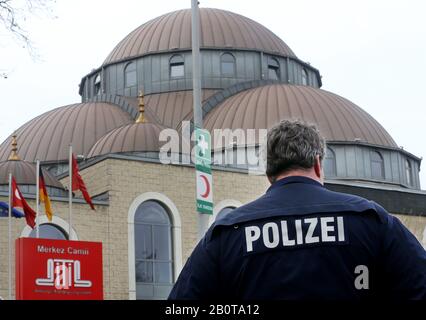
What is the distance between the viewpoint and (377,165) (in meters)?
46.4

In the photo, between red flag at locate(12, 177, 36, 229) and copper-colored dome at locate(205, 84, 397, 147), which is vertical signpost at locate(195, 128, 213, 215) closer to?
red flag at locate(12, 177, 36, 229)

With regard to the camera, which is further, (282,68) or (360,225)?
(282,68)

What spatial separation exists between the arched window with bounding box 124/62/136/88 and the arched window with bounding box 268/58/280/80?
7140 millimetres

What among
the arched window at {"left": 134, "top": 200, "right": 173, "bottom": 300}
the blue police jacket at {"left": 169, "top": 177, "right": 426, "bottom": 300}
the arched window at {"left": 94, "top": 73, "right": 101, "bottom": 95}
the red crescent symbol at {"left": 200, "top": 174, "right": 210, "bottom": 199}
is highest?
the arched window at {"left": 94, "top": 73, "right": 101, "bottom": 95}

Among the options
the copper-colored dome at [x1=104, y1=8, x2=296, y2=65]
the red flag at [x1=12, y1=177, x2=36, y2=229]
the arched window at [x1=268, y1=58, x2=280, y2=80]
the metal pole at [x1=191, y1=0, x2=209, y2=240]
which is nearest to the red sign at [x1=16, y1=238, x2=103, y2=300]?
the red flag at [x1=12, y1=177, x2=36, y2=229]

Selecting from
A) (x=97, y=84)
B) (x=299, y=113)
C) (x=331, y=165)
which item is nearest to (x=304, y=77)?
(x=97, y=84)

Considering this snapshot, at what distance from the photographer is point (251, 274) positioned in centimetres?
417

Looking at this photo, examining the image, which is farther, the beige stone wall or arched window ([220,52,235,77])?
arched window ([220,52,235,77])

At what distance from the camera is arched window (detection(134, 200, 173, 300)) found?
115 feet

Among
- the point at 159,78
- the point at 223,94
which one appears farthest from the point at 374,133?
the point at 159,78

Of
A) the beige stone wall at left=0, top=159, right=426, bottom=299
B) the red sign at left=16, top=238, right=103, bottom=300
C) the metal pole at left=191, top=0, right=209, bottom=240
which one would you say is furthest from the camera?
the beige stone wall at left=0, top=159, right=426, bottom=299

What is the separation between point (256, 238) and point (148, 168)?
31747 mm

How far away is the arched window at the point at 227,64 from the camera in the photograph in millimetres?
53438
